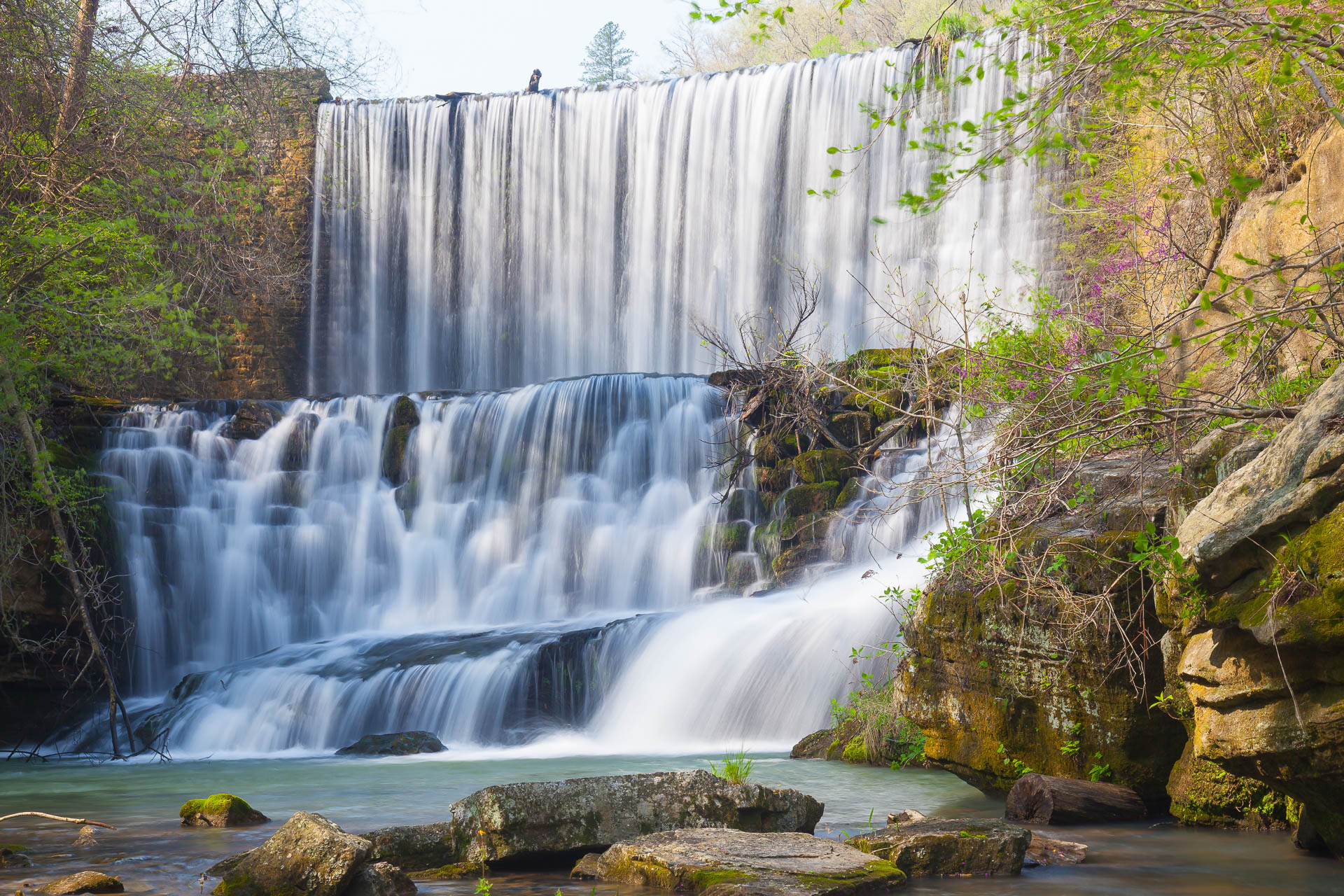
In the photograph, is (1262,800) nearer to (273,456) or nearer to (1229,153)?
(1229,153)

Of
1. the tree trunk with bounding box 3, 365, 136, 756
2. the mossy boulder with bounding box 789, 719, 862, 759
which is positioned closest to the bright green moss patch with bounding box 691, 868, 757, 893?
the mossy boulder with bounding box 789, 719, 862, 759

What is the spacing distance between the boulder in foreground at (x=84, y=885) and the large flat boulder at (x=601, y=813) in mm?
1404

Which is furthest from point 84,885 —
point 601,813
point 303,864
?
point 601,813

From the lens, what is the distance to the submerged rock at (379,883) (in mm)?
4512

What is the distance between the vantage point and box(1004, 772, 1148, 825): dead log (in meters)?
5.84

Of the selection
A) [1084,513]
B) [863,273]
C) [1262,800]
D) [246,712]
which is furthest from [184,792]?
[863,273]

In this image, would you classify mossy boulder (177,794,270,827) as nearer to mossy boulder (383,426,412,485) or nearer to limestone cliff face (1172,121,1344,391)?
limestone cliff face (1172,121,1344,391)

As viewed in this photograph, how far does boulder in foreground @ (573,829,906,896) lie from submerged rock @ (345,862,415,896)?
2.55 feet

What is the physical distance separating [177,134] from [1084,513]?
11.9 metres

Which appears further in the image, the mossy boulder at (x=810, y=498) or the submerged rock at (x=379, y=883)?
the mossy boulder at (x=810, y=498)

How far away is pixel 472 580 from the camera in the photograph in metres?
15.1

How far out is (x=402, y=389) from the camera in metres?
23.6

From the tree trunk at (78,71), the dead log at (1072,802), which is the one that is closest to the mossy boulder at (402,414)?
the tree trunk at (78,71)

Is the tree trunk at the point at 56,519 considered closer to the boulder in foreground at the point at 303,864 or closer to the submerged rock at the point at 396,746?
the submerged rock at the point at 396,746
